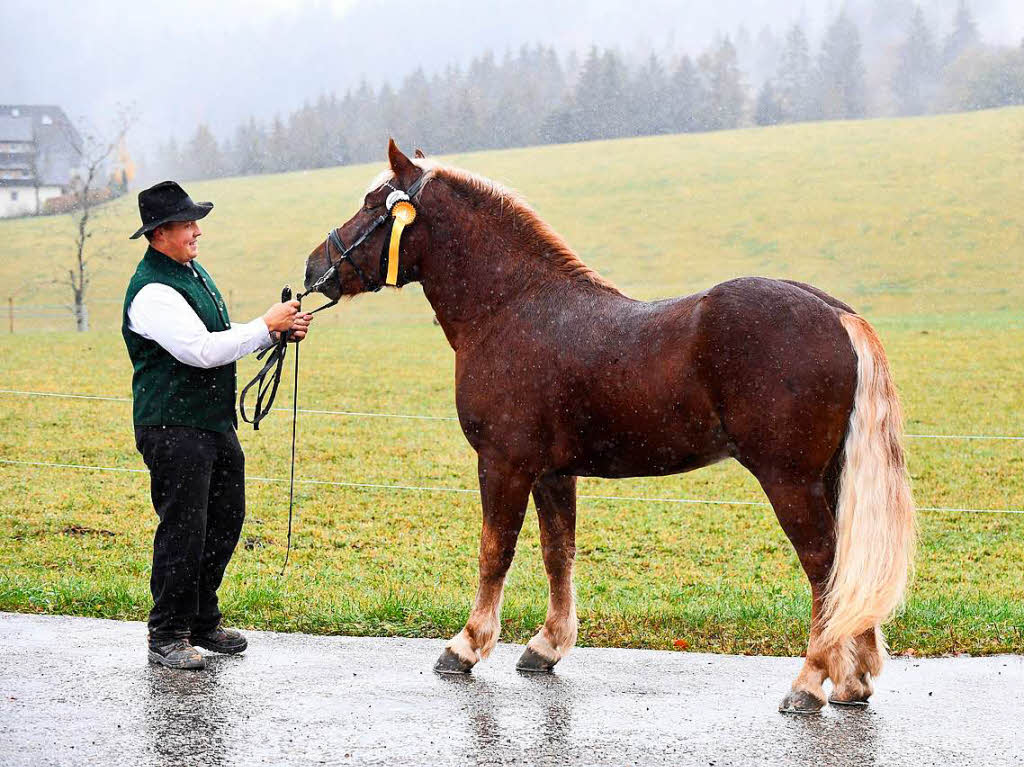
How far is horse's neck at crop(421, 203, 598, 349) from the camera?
5008 millimetres

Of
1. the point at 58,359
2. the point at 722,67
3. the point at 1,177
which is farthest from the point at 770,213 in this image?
the point at 1,177

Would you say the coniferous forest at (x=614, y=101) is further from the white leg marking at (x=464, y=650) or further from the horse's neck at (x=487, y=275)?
the white leg marking at (x=464, y=650)

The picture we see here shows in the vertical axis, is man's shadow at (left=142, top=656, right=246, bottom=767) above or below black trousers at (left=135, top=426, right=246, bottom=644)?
below

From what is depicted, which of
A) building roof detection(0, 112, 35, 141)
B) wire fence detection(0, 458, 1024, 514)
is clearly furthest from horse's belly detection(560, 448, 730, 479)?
building roof detection(0, 112, 35, 141)

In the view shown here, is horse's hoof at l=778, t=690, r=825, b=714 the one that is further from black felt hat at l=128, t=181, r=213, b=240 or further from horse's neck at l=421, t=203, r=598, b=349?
black felt hat at l=128, t=181, r=213, b=240

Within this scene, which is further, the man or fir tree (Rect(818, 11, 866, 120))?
fir tree (Rect(818, 11, 866, 120))

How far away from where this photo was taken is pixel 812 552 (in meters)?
4.34

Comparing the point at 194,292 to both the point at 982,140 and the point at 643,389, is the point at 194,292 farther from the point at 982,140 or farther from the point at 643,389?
the point at 982,140

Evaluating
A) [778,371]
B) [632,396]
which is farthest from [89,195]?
[778,371]

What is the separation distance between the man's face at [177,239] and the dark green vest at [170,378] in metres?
0.04

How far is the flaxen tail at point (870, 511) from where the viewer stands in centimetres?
421

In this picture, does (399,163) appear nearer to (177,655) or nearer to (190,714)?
(177,655)

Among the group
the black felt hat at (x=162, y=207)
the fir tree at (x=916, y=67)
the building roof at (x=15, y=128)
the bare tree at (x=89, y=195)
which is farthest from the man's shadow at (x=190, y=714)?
the fir tree at (x=916, y=67)

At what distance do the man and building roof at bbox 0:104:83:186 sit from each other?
56468mm
